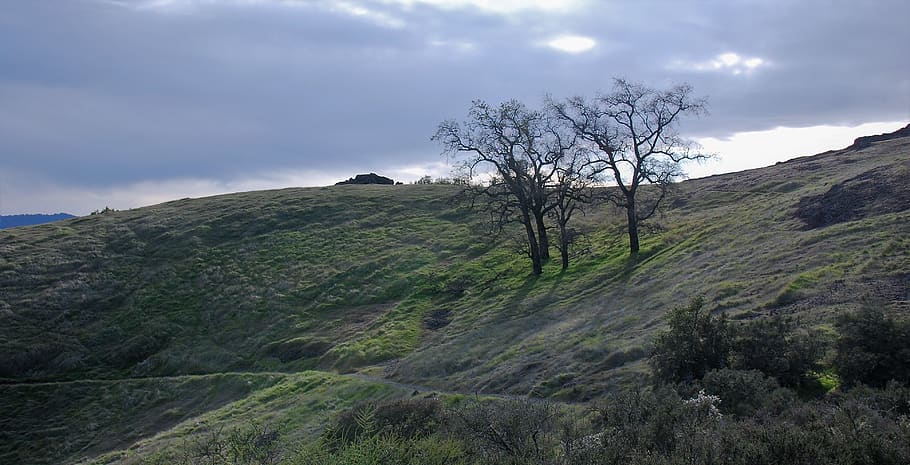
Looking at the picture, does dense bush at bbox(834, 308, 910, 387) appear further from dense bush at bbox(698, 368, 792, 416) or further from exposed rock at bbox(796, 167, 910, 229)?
exposed rock at bbox(796, 167, 910, 229)

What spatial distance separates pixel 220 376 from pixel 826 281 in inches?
1056

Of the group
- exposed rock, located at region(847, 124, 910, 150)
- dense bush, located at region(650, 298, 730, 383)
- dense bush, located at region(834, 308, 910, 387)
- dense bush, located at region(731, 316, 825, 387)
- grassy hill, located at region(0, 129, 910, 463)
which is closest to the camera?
dense bush, located at region(834, 308, 910, 387)

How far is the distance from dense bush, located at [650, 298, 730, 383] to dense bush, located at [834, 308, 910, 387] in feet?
7.99

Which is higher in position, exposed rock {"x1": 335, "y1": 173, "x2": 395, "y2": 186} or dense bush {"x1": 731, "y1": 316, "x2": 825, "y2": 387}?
exposed rock {"x1": 335, "y1": 173, "x2": 395, "y2": 186}

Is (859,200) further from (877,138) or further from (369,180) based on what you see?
(369,180)

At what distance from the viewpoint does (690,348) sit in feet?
47.1

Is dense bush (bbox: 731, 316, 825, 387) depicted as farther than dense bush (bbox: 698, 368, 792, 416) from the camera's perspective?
Yes

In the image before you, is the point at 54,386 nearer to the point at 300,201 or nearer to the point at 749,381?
the point at 749,381

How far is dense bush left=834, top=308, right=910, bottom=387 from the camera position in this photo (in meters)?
11.3

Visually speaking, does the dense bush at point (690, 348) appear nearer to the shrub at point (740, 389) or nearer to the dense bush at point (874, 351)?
the shrub at point (740, 389)

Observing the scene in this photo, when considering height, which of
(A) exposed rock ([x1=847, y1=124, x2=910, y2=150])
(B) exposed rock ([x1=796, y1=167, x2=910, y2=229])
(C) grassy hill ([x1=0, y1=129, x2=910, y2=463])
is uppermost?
(A) exposed rock ([x1=847, y1=124, x2=910, y2=150])

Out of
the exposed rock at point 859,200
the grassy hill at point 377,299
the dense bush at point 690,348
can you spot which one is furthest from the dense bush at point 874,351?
the exposed rock at point 859,200

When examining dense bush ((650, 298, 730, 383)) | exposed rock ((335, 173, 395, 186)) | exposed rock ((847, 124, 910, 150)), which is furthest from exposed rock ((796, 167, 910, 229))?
exposed rock ((335, 173, 395, 186))

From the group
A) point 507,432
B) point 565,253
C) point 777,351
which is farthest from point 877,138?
point 507,432
